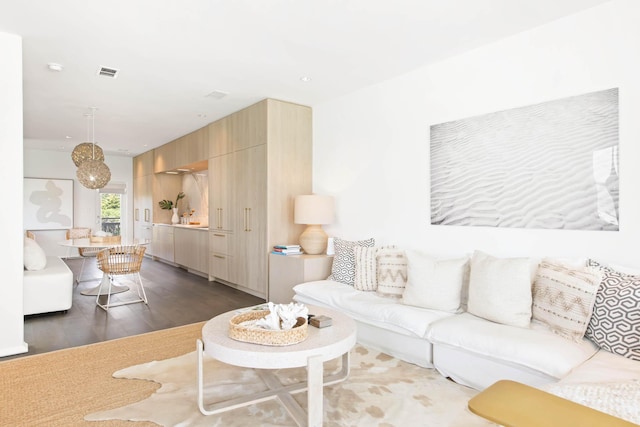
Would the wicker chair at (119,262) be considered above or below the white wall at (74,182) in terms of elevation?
below

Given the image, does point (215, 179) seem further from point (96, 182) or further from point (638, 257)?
point (638, 257)

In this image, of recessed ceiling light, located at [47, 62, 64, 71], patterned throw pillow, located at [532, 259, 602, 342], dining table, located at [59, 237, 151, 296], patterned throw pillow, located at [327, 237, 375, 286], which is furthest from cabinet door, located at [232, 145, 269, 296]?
patterned throw pillow, located at [532, 259, 602, 342]

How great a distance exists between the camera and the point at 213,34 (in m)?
3.02

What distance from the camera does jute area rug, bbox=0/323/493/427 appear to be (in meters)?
2.08

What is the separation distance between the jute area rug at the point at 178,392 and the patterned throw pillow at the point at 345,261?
88 centimetres

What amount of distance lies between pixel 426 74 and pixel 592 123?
1.54 m

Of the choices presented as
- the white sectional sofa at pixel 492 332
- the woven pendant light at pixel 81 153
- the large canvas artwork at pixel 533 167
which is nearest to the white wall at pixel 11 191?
the white sectional sofa at pixel 492 332

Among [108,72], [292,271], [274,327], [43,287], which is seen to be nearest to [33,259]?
[43,287]

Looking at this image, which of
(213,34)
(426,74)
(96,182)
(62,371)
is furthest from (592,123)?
(96,182)

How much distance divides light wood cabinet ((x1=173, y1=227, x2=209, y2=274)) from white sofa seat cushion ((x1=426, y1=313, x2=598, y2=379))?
4628 millimetres

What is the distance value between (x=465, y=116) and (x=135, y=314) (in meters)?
4.00

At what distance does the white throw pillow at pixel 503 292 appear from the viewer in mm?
2502

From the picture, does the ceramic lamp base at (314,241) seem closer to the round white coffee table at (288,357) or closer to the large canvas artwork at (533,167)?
the large canvas artwork at (533,167)

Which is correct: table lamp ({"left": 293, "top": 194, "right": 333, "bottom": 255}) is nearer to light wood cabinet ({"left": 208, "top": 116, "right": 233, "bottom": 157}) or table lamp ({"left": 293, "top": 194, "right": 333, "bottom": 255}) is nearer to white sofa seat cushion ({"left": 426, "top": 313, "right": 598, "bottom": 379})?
light wood cabinet ({"left": 208, "top": 116, "right": 233, "bottom": 157})
